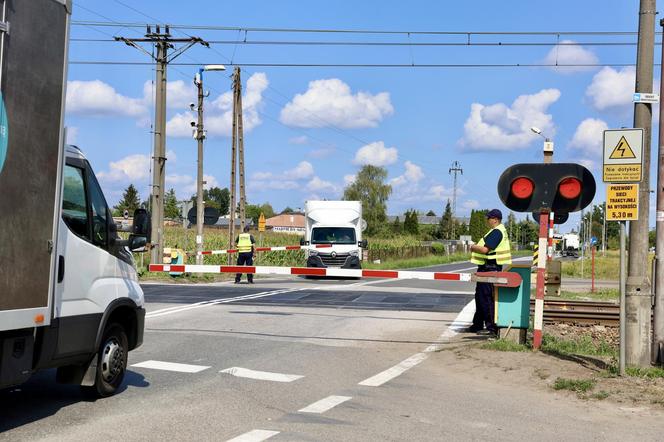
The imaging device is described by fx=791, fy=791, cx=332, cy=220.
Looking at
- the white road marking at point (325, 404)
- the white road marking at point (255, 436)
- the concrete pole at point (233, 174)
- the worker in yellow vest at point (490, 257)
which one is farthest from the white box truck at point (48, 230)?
the concrete pole at point (233, 174)

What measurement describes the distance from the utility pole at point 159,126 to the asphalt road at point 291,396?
44.8ft

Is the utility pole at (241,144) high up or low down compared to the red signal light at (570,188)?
up

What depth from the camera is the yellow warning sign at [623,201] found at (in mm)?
8492

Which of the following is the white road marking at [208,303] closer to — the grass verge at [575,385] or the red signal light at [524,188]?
the red signal light at [524,188]

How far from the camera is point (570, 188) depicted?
10094mm

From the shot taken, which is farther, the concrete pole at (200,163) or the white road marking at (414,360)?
the concrete pole at (200,163)

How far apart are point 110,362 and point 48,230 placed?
1839mm

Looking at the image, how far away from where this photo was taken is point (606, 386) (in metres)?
8.16

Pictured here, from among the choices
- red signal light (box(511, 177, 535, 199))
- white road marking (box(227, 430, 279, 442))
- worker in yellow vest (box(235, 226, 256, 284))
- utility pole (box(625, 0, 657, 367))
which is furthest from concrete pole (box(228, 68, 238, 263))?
white road marking (box(227, 430, 279, 442))

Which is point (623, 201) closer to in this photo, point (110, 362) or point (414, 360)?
point (414, 360)

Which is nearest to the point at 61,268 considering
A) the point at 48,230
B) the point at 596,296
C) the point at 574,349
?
the point at 48,230

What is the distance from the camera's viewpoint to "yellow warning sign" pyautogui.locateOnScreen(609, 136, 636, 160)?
852cm

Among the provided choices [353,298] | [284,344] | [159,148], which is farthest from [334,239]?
[284,344]

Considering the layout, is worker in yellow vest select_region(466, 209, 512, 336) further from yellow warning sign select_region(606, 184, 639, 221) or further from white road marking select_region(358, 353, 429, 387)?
yellow warning sign select_region(606, 184, 639, 221)
